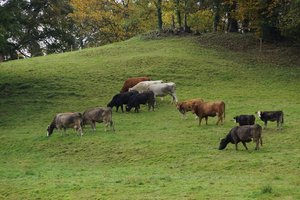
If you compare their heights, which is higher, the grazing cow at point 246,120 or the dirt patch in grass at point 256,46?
the dirt patch in grass at point 256,46

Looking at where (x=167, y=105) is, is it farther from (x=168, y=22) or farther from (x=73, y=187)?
(x=168, y=22)

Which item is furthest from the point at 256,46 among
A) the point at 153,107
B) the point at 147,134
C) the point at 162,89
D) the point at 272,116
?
the point at 147,134

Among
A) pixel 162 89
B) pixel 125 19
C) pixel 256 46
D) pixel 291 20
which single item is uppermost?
pixel 125 19

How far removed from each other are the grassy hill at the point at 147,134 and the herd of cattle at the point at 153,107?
490 millimetres

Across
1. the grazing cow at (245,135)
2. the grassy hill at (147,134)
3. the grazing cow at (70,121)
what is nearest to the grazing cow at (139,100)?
the grassy hill at (147,134)

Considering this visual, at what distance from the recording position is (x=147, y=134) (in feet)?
81.3

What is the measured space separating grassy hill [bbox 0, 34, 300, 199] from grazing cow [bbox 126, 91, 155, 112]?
2.01 ft

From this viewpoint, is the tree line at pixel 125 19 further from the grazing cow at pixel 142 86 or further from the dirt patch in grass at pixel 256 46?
the grazing cow at pixel 142 86

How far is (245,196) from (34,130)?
1594cm

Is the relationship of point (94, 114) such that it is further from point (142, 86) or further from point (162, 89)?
point (142, 86)

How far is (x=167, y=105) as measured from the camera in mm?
32594

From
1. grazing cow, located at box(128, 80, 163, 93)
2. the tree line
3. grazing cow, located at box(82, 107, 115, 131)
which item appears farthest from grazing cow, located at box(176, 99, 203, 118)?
the tree line

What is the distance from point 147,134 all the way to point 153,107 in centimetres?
639

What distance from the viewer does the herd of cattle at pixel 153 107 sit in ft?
67.1
